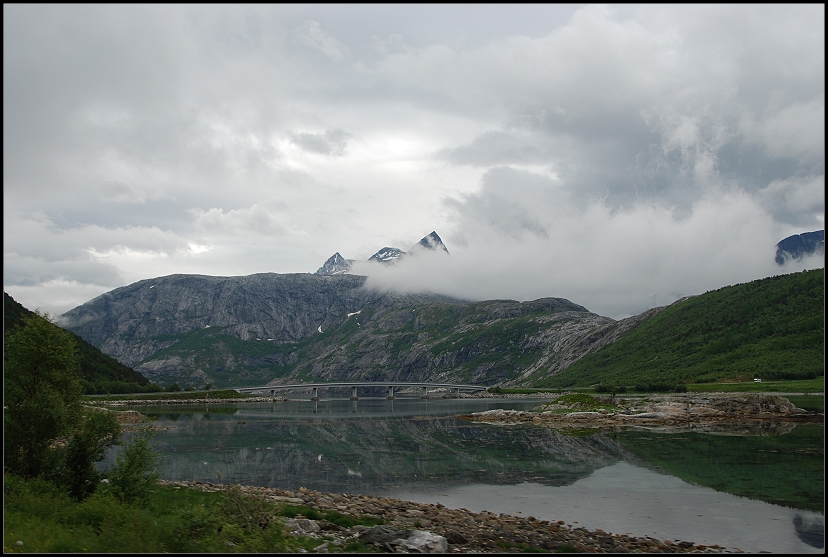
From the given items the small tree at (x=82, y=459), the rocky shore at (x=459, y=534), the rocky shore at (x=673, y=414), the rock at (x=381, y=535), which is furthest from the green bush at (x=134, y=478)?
the rocky shore at (x=673, y=414)

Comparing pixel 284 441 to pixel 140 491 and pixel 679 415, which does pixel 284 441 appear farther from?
pixel 679 415

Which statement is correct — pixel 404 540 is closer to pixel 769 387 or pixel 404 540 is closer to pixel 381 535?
pixel 381 535

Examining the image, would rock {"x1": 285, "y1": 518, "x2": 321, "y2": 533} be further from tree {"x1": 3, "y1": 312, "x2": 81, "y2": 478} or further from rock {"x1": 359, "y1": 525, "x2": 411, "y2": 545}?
tree {"x1": 3, "y1": 312, "x2": 81, "y2": 478}

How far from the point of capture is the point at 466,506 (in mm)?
34938

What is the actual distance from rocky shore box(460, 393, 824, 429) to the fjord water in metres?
12.7

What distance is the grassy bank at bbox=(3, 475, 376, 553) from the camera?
59.0ft

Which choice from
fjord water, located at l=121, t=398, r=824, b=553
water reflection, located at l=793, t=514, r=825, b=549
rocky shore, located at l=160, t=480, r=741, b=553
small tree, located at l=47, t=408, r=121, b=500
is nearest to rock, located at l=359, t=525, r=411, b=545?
rocky shore, located at l=160, t=480, r=741, b=553

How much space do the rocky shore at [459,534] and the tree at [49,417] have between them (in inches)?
434

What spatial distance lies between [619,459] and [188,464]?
142 ft

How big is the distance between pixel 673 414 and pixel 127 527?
307ft

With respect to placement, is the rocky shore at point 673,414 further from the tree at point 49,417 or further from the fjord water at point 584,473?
the tree at point 49,417

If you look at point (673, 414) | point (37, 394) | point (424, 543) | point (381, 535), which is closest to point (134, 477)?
point (37, 394)

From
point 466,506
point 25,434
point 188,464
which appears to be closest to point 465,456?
point 466,506

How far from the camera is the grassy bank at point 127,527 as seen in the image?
59.0 feet
